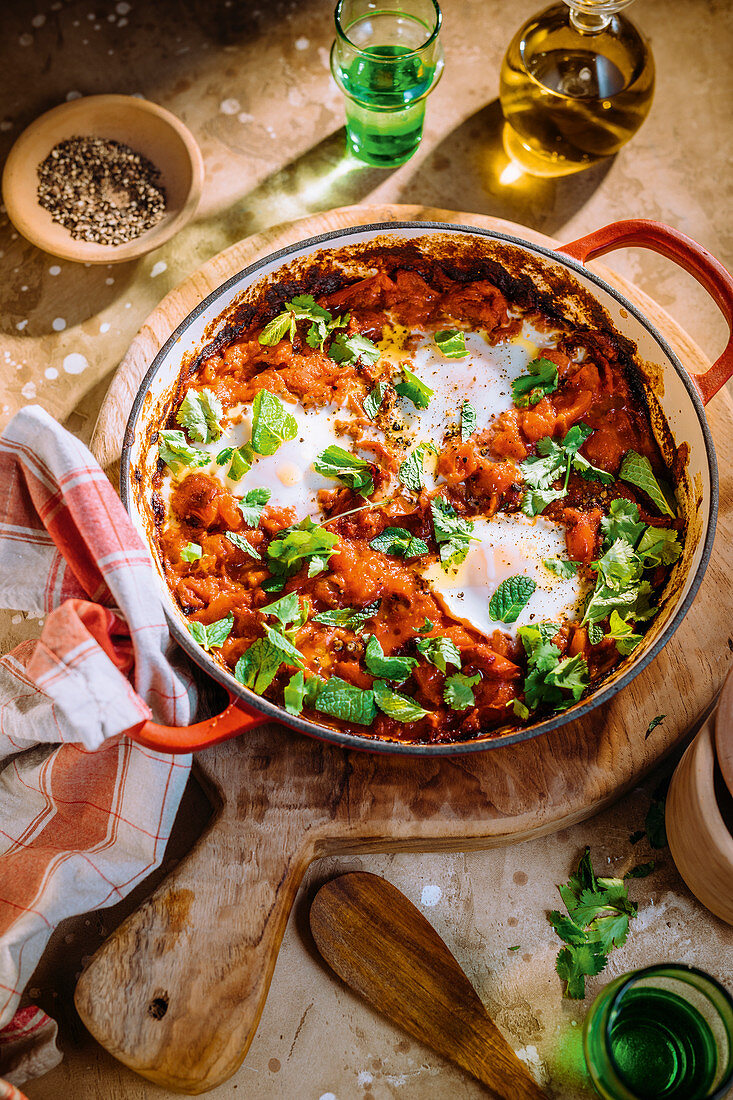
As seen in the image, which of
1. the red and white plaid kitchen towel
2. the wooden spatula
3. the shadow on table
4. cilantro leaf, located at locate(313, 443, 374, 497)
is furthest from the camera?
the shadow on table

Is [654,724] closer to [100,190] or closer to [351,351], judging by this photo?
[351,351]

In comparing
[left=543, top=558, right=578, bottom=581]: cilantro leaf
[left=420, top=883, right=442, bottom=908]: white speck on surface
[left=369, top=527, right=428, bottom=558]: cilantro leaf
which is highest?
[left=369, top=527, right=428, bottom=558]: cilantro leaf

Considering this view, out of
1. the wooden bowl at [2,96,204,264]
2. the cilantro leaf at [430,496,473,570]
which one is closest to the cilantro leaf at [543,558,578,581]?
the cilantro leaf at [430,496,473,570]

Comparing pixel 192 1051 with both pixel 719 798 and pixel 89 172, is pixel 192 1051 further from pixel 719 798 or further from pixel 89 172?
pixel 89 172

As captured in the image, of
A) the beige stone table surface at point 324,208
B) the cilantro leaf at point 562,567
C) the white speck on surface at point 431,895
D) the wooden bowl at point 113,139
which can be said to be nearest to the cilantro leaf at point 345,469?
the cilantro leaf at point 562,567

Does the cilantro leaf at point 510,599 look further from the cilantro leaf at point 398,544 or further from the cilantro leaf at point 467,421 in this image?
the cilantro leaf at point 467,421

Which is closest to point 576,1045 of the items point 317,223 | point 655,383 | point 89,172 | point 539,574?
point 539,574

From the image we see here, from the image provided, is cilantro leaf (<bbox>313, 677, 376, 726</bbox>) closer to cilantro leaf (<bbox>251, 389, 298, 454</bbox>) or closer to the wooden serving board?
the wooden serving board
